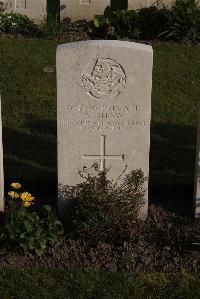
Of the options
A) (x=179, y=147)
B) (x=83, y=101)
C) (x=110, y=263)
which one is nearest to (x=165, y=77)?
(x=179, y=147)

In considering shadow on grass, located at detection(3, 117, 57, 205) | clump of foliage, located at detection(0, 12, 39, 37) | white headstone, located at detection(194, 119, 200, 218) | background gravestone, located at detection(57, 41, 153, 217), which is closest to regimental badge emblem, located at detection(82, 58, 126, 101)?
background gravestone, located at detection(57, 41, 153, 217)

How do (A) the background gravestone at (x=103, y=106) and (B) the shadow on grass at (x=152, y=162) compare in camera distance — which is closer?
(A) the background gravestone at (x=103, y=106)

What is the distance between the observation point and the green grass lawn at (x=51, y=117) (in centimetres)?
699

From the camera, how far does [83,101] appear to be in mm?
5805

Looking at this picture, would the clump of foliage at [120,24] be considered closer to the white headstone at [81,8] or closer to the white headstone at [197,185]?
the white headstone at [81,8]

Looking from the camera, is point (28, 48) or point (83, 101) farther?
point (28, 48)

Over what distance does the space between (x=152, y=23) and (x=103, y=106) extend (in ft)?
20.0

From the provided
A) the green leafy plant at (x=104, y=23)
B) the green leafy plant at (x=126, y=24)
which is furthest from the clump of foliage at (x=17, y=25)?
the green leafy plant at (x=126, y=24)

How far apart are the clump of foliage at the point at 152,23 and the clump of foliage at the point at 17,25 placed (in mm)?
2022

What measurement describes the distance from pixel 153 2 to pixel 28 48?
285cm

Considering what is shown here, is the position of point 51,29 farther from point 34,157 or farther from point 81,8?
point 34,157

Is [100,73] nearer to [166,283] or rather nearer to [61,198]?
[61,198]

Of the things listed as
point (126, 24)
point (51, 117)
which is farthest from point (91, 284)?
point (126, 24)

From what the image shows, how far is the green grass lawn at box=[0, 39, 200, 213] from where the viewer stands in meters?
6.99
